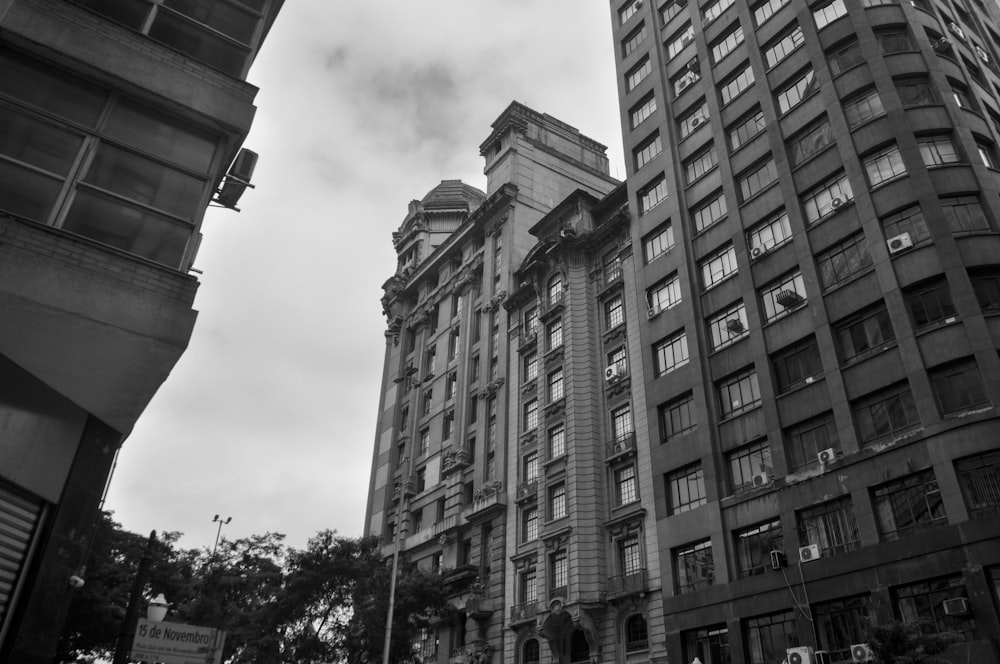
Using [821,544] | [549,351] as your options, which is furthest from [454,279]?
[821,544]

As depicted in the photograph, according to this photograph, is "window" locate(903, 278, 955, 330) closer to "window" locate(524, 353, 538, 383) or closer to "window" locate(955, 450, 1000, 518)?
"window" locate(955, 450, 1000, 518)

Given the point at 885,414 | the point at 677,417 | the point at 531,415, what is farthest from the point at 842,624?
the point at 531,415

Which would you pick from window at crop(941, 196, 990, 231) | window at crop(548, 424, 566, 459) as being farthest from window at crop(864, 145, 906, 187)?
window at crop(548, 424, 566, 459)

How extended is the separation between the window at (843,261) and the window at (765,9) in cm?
1476

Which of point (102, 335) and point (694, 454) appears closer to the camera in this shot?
point (102, 335)

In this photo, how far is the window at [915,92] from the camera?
103 feet

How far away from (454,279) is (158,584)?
3217cm

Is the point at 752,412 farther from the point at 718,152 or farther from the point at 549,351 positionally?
the point at 549,351

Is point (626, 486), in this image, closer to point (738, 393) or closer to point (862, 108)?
point (738, 393)

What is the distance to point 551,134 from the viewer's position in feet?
205

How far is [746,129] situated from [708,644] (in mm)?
23746

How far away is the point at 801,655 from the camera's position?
82.9 ft

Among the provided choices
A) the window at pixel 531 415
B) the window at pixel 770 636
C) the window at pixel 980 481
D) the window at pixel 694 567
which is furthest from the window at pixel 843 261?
the window at pixel 531 415

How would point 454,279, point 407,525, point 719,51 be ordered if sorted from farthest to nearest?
point 454,279
point 407,525
point 719,51
